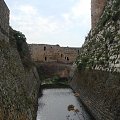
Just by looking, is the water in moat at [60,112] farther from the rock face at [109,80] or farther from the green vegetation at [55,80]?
the green vegetation at [55,80]

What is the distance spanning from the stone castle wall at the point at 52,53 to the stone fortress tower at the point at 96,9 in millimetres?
20274

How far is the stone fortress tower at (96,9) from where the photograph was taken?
31.4 metres

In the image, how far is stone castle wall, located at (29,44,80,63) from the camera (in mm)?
51656

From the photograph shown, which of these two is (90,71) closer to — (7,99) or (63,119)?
(63,119)

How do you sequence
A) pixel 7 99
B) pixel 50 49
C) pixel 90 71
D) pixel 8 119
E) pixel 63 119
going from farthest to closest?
pixel 50 49, pixel 90 71, pixel 63 119, pixel 7 99, pixel 8 119

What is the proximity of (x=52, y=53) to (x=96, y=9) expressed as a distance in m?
21.7

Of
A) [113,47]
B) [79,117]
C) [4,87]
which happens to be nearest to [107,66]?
[113,47]

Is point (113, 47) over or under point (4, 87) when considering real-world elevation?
over

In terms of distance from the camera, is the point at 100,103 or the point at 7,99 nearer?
the point at 7,99

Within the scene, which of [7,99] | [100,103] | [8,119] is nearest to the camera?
[8,119]

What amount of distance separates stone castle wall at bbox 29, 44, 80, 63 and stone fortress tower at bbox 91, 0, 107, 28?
20274 millimetres

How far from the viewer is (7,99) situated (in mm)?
9531

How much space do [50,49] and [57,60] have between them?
7.16 feet

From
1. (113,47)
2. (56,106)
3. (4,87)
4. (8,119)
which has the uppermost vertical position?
(113,47)
